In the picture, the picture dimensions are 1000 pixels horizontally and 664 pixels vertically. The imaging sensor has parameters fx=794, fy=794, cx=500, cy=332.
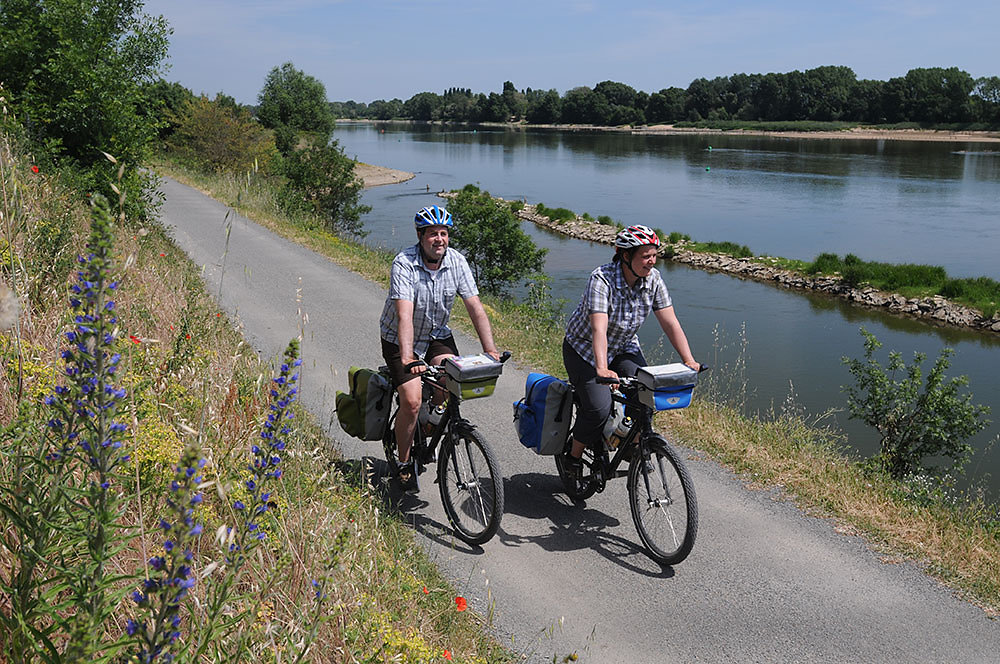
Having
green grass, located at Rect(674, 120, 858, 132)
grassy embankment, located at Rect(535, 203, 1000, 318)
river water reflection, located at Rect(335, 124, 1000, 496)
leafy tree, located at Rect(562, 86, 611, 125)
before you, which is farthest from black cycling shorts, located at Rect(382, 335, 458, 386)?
leafy tree, located at Rect(562, 86, 611, 125)

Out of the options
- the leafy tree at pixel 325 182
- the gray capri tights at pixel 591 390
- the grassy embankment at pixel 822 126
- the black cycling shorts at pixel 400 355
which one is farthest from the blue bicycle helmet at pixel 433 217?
the grassy embankment at pixel 822 126

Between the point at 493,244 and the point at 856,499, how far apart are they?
61.0ft

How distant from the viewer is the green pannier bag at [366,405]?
5832mm

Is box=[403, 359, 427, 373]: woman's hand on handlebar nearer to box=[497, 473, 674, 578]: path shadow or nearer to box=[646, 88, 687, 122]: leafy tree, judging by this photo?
box=[497, 473, 674, 578]: path shadow

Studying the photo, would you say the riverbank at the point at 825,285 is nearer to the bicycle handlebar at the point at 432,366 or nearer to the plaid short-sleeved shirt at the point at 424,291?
the plaid short-sleeved shirt at the point at 424,291

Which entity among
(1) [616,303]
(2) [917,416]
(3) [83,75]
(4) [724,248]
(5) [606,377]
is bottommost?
(2) [917,416]

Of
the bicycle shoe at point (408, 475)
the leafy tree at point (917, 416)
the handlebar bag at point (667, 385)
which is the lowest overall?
the leafy tree at point (917, 416)

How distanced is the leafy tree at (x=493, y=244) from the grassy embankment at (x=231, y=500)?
17.7 meters

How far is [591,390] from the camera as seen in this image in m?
5.49

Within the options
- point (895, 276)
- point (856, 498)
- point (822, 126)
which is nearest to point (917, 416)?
point (856, 498)

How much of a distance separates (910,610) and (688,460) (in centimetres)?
241

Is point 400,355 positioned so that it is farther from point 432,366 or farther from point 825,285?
point 825,285

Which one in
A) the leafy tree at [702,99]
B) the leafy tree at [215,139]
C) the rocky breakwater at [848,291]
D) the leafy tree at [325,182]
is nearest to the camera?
the rocky breakwater at [848,291]

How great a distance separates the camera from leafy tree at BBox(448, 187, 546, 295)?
24.1 metres
